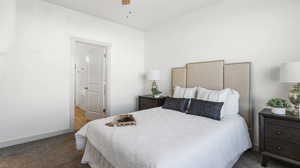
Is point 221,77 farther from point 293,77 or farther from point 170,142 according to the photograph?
point 170,142

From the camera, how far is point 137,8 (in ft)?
10.2

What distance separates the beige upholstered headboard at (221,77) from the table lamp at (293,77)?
542 millimetres

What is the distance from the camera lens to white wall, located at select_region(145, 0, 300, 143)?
2.10 meters

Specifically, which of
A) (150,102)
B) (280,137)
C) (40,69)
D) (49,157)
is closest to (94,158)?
(49,157)

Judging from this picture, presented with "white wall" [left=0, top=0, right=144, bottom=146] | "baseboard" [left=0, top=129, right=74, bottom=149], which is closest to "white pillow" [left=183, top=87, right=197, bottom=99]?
"white wall" [left=0, top=0, right=144, bottom=146]

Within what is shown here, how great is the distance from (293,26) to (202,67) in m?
1.43

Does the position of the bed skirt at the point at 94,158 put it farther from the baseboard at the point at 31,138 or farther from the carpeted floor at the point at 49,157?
the baseboard at the point at 31,138

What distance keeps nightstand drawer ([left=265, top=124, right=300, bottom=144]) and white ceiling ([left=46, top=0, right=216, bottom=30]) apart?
2.48 m

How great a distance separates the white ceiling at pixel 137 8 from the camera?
9.39 ft

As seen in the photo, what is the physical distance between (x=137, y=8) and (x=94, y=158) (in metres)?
3.00

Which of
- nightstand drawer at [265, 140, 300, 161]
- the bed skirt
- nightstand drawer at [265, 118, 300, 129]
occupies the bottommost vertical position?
the bed skirt

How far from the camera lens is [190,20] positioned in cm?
323

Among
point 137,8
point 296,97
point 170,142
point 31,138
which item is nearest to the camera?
point 170,142

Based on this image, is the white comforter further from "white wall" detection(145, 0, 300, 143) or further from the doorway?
the doorway
